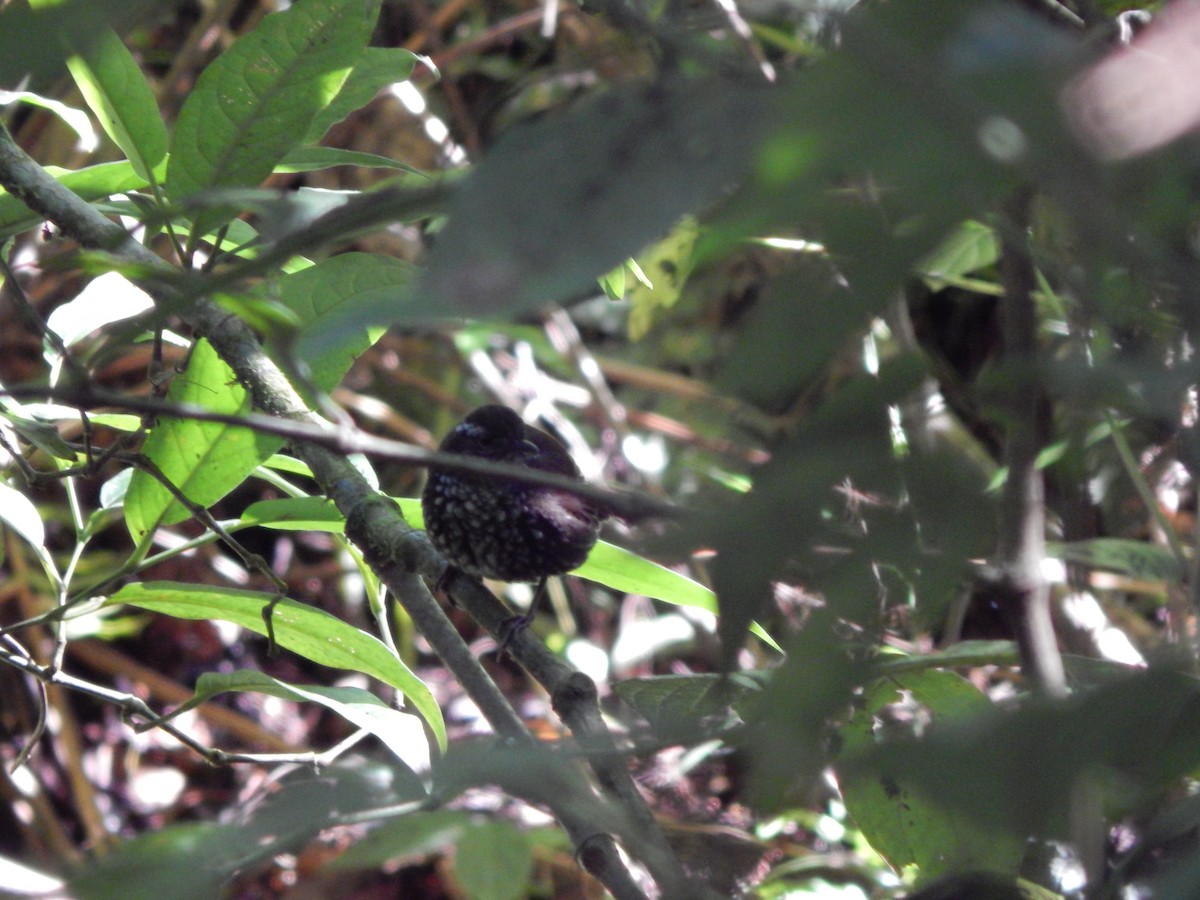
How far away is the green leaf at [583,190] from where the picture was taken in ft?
1.34

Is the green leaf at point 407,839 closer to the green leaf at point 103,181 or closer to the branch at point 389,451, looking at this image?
the branch at point 389,451

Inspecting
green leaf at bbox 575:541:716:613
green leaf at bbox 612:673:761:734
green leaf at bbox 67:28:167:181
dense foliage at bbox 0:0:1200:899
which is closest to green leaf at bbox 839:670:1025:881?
dense foliage at bbox 0:0:1200:899

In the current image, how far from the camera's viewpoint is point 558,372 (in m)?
3.97

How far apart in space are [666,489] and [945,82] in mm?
2955

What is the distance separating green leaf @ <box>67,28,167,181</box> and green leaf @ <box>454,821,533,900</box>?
3.19ft

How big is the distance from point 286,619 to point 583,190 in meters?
0.93

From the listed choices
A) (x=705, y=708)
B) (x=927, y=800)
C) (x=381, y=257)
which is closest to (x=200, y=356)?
(x=381, y=257)

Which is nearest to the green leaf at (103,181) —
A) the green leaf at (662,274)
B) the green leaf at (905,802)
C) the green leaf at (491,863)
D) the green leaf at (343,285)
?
the green leaf at (343,285)

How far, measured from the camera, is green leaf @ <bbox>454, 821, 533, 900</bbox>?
1.48 feet

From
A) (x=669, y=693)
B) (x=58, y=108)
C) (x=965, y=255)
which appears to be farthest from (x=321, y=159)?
(x=965, y=255)

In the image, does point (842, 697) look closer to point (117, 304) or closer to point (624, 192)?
Answer: point (624, 192)

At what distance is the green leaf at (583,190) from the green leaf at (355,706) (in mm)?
690

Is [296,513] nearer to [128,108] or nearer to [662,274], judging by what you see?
[128,108]

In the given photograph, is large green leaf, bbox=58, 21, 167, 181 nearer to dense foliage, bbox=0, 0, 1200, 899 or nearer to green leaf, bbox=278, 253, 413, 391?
dense foliage, bbox=0, 0, 1200, 899
